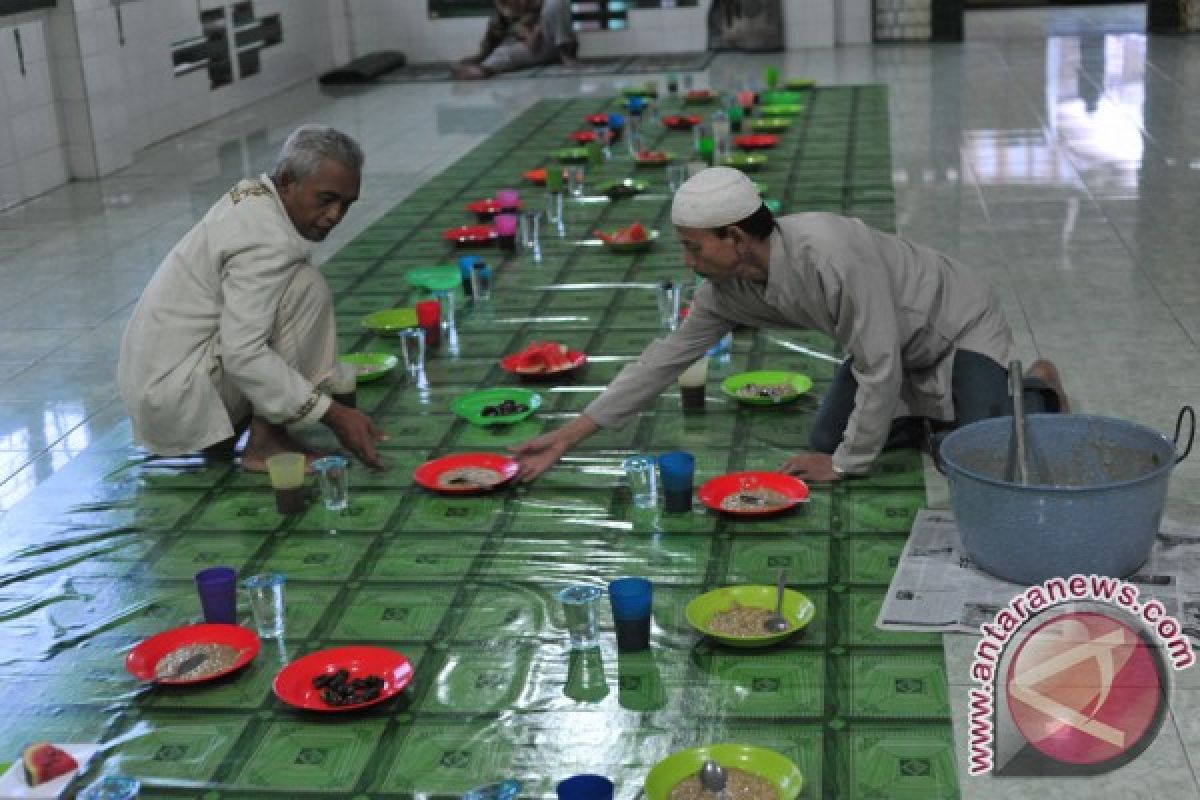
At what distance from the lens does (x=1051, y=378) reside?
4.07m

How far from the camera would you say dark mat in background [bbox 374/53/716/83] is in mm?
12133

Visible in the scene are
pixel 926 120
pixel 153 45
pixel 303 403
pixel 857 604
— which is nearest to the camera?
pixel 857 604

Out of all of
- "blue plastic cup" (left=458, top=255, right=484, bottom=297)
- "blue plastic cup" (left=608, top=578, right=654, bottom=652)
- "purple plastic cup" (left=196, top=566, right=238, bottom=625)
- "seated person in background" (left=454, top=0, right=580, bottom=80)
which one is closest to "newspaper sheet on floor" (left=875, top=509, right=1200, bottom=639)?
"blue plastic cup" (left=608, top=578, right=654, bottom=652)

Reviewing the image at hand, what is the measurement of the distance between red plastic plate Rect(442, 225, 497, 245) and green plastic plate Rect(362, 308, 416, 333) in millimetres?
1062

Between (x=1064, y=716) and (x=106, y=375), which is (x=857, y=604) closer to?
(x=1064, y=716)

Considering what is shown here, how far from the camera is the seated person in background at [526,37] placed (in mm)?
12394

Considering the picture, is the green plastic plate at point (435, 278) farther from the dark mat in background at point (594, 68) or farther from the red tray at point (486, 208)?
the dark mat in background at point (594, 68)

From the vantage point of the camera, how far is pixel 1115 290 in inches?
214

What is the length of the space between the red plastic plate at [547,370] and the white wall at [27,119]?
14.4 feet

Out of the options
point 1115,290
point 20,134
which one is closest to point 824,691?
point 1115,290

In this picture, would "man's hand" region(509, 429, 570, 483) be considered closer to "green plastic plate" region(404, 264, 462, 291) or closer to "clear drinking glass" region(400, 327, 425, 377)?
"clear drinking glass" region(400, 327, 425, 377)

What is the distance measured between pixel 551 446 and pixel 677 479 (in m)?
0.41

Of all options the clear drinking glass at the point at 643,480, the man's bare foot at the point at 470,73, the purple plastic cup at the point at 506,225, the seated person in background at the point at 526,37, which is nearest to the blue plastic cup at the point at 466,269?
the purple plastic cup at the point at 506,225

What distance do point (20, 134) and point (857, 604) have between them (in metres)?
6.51
